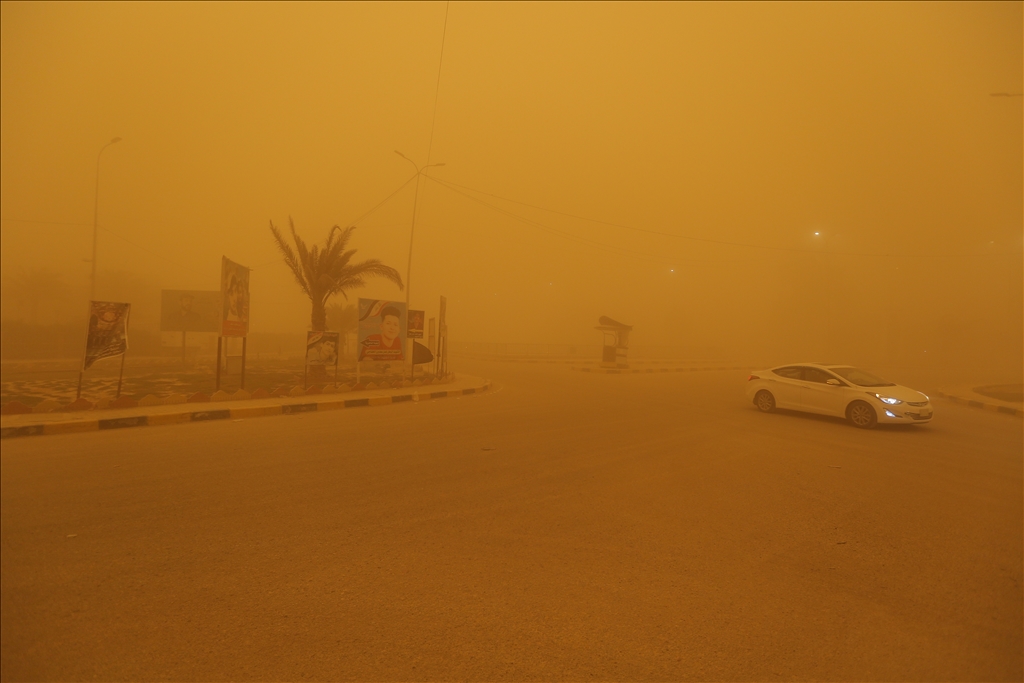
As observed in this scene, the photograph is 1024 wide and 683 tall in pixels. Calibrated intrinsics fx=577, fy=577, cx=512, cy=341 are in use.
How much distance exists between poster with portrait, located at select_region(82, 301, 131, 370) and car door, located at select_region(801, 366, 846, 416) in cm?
1486

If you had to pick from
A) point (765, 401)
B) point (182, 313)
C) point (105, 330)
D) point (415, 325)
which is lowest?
point (765, 401)

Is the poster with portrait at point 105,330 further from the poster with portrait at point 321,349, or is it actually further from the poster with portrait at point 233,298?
the poster with portrait at point 321,349

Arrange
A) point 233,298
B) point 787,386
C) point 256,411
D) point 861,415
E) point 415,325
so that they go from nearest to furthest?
point 861,415
point 256,411
point 787,386
point 233,298
point 415,325

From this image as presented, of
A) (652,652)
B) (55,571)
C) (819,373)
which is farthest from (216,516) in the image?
(819,373)

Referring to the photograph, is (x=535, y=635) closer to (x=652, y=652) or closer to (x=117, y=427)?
(x=652, y=652)

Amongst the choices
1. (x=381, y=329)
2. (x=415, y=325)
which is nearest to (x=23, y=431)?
(x=381, y=329)

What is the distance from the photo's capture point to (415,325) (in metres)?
20.2

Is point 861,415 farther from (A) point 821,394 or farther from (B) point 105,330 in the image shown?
(B) point 105,330

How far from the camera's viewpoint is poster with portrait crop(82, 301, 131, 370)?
460 inches

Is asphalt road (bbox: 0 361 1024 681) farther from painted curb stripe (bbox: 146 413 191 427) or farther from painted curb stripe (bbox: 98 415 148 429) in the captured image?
painted curb stripe (bbox: 146 413 191 427)

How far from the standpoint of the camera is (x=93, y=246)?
2408 cm

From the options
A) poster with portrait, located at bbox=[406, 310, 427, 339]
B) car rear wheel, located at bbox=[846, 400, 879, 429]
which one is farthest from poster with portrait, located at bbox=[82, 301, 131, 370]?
car rear wheel, located at bbox=[846, 400, 879, 429]

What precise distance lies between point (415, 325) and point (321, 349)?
3764 millimetres

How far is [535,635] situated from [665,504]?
9.66 feet
